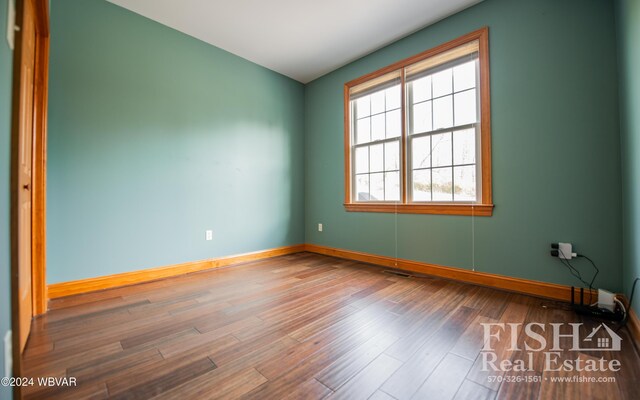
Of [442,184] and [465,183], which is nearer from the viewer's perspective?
[465,183]

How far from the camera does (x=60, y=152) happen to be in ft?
7.27

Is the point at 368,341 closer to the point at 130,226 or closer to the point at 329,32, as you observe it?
the point at 130,226

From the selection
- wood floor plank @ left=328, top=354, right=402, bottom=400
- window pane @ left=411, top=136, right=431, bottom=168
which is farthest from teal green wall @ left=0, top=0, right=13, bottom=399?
window pane @ left=411, top=136, right=431, bottom=168

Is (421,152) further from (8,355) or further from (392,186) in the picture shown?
(8,355)

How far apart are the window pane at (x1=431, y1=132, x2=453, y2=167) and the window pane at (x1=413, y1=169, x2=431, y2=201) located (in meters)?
0.15

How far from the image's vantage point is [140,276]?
8.50 feet

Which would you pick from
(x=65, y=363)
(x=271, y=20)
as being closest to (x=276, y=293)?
(x=65, y=363)

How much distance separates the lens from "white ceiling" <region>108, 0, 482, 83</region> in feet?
8.25

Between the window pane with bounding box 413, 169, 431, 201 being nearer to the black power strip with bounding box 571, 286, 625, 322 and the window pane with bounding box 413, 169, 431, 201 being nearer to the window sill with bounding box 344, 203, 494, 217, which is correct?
the window sill with bounding box 344, 203, 494, 217

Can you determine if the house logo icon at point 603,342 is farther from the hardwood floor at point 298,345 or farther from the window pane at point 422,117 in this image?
the window pane at point 422,117

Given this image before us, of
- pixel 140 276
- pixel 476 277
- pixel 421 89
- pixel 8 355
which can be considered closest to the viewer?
pixel 8 355

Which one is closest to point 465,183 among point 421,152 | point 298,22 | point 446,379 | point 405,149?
point 421,152

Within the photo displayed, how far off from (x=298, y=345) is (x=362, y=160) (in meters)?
2.62

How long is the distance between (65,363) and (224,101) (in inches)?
113
